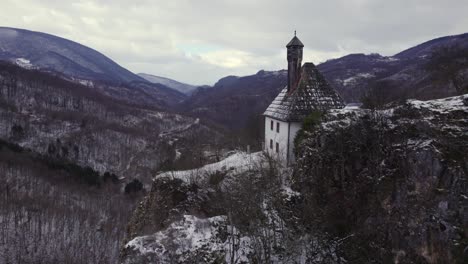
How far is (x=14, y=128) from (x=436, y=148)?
461 ft

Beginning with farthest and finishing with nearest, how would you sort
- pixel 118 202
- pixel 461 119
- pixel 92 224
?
pixel 118 202, pixel 92 224, pixel 461 119

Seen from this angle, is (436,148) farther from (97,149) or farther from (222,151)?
(97,149)

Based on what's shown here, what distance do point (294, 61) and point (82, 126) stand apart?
5441 inches

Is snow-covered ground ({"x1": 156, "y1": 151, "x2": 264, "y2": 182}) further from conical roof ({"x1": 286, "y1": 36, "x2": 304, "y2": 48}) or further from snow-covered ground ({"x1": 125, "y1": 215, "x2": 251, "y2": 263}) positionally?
conical roof ({"x1": 286, "y1": 36, "x2": 304, "y2": 48})

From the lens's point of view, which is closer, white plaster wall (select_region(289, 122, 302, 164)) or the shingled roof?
white plaster wall (select_region(289, 122, 302, 164))

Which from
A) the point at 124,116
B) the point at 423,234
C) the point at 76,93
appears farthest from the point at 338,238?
the point at 76,93

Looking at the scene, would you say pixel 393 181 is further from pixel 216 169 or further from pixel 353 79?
pixel 353 79

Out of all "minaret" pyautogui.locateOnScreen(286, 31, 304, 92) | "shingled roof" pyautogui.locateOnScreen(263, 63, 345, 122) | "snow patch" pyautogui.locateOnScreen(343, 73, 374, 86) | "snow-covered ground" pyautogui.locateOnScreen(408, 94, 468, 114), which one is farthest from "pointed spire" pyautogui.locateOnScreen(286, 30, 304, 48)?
"snow patch" pyautogui.locateOnScreen(343, 73, 374, 86)

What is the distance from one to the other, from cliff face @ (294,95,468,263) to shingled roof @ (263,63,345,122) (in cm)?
476

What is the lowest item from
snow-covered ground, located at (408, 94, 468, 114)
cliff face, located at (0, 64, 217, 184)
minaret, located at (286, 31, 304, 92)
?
cliff face, located at (0, 64, 217, 184)

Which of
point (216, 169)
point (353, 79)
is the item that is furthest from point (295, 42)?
Answer: point (353, 79)

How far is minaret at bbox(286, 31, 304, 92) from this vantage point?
3064cm

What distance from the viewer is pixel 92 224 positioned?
253 feet

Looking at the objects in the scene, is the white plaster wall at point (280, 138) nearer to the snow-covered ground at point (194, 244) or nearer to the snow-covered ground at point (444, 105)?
the snow-covered ground at point (194, 244)
